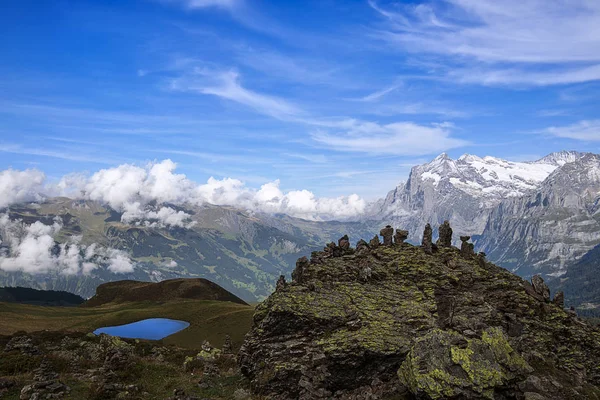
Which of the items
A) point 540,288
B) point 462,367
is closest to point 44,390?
point 462,367

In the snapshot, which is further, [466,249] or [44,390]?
[466,249]

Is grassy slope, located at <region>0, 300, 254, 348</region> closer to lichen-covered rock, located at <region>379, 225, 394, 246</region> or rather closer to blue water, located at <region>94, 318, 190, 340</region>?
blue water, located at <region>94, 318, 190, 340</region>

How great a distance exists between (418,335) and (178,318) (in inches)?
5449

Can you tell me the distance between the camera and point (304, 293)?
37.3m

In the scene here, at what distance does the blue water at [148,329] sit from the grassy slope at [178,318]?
13.0 ft

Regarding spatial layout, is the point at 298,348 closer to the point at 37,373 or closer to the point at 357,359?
the point at 357,359

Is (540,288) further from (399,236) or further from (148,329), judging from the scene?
(148,329)

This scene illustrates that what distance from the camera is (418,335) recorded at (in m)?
30.8

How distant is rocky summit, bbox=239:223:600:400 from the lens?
22938mm

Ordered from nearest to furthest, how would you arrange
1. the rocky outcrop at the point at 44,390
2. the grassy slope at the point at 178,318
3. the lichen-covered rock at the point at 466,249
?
the rocky outcrop at the point at 44,390 → the lichen-covered rock at the point at 466,249 → the grassy slope at the point at 178,318

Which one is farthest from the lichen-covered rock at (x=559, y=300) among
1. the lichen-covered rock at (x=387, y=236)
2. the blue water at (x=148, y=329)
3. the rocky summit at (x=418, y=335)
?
the blue water at (x=148, y=329)

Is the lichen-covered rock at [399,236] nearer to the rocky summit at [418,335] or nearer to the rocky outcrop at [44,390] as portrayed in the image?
the rocky summit at [418,335]

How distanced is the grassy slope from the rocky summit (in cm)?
6728

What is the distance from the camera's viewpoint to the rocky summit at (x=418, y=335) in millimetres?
22938
